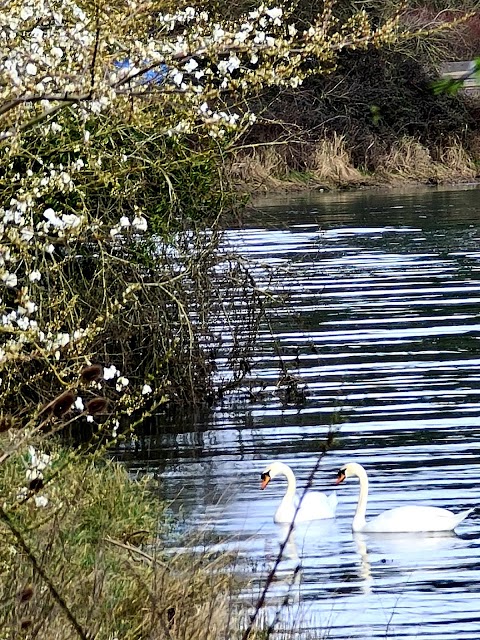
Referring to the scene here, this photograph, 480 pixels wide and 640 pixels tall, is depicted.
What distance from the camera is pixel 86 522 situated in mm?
9672

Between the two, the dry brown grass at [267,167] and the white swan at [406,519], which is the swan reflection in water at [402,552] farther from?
the dry brown grass at [267,167]

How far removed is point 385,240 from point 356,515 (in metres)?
19.3

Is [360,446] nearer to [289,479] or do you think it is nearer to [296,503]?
[289,479]

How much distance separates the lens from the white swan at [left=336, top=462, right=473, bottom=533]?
11.5 m

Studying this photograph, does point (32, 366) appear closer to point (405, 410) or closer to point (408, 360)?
point (405, 410)

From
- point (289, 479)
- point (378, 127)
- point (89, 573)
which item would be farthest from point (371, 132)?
point (89, 573)

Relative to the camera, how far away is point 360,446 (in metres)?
14.7

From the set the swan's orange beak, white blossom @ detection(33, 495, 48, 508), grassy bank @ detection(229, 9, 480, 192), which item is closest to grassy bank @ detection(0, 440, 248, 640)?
white blossom @ detection(33, 495, 48, 508)

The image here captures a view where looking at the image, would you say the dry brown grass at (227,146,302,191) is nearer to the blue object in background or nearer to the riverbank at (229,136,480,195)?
the riverbank at (229,136,480,195)

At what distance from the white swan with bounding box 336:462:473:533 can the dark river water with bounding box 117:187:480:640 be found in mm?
88

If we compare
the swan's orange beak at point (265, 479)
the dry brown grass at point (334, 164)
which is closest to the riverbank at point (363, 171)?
the dry brown grass at point (334, 164)

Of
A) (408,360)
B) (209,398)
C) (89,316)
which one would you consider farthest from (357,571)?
(408,360)

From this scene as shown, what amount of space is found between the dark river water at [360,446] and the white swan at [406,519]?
0.09 m

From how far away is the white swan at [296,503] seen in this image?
12039mm
